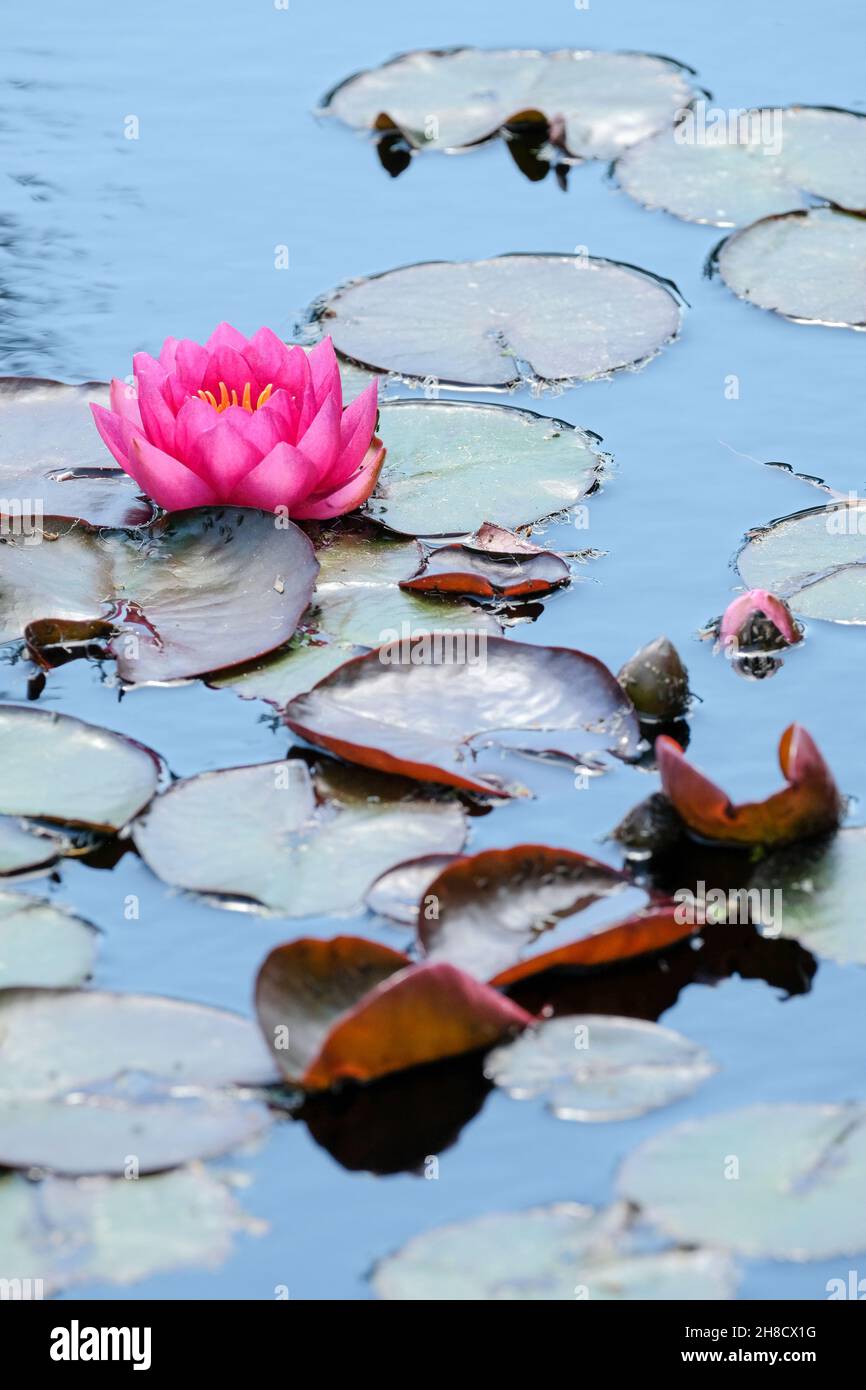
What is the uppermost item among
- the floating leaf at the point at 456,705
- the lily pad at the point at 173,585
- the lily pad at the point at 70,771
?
the lily pad at the point at 173,585

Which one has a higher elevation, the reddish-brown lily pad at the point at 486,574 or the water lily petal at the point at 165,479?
the water lily petal at the point at 165,479

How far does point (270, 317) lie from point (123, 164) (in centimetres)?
104

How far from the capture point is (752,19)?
5543 millimetres

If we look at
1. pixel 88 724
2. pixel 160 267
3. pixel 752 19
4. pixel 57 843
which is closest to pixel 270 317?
pixel 160 267

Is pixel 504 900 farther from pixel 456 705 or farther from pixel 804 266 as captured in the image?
pixel 804 266

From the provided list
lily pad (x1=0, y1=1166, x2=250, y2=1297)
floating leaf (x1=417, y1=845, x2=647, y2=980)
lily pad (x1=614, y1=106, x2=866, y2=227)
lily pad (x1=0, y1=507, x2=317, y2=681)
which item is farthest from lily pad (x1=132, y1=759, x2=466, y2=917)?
lily pad (x1=614, y1=106, x2=866, y2=227)

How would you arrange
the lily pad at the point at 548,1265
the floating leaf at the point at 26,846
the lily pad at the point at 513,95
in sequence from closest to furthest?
1. the lily pad at the point at 548,1265
2. the floating leaf at the point at 26,846
3. the lily pad at the point at 513,95

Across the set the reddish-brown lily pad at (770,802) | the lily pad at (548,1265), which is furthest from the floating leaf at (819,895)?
the lily pad at (548,1265)

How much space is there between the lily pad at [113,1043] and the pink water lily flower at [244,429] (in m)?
1.25

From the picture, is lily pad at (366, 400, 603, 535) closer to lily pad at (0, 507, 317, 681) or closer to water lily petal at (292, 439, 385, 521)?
water lily petal at (292, 439, 385, 521)

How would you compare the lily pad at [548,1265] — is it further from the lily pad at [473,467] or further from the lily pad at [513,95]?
the lily pad at [513,95]

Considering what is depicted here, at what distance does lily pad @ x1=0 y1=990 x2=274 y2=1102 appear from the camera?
88.0 inches

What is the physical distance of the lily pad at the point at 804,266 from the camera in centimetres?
418

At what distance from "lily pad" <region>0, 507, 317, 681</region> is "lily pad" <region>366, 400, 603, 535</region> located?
12.9 inches
